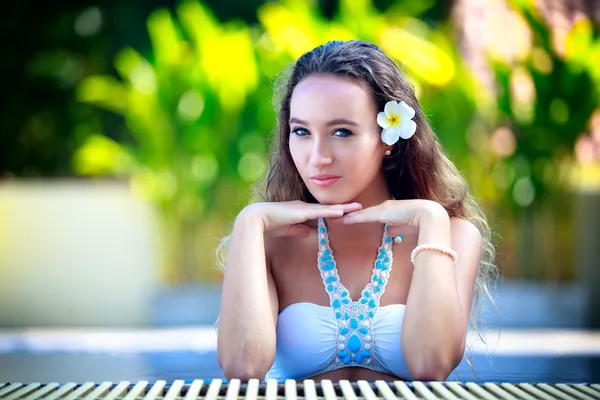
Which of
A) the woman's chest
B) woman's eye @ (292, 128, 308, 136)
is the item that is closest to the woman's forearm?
the woman's chest

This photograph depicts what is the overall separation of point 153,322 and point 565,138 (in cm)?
435

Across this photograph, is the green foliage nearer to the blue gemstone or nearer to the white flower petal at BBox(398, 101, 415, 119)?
the white flower petal at BBox(398, 101, 415, 119)

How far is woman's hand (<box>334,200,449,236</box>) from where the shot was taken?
2232mm

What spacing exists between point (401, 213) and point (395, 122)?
27 cm

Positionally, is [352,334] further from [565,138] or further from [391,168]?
[565,138]

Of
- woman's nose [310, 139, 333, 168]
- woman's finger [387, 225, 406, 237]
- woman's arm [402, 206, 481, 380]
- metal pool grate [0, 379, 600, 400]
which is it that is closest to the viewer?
metal pool grate [0, 379, 600, 400]

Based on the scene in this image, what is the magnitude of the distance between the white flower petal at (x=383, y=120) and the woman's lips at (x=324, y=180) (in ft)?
0.67

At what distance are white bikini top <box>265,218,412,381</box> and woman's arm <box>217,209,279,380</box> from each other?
5.1 inches

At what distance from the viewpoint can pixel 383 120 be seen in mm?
2352

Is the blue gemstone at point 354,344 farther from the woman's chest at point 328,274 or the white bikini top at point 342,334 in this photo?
the woman's chest at point 328,274

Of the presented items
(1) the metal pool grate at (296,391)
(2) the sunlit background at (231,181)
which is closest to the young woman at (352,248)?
(1) the metal pool grate at (296,391)

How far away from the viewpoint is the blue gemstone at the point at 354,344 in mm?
2273

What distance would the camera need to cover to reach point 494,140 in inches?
337

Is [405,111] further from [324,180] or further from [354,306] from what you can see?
[354,306]
